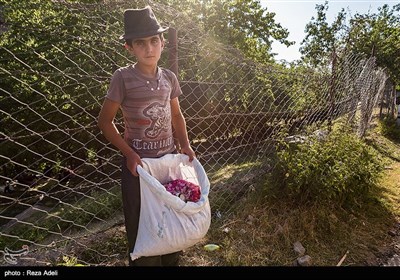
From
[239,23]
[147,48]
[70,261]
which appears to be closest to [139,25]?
[147,48]

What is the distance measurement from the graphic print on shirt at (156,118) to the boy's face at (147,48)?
0.26 metres

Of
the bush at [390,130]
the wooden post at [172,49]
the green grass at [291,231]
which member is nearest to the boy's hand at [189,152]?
the wooden post at [172,49]

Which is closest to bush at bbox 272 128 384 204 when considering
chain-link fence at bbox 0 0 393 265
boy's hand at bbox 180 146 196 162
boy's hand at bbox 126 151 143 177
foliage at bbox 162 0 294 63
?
chain-link fence at bbox 0 0 393 265

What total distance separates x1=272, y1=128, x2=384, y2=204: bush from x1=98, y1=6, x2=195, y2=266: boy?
65.5 inches

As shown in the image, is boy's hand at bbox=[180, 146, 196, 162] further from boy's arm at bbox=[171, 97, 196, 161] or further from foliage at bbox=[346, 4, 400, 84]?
foliage at bbox=[346, 4, 400, 84]

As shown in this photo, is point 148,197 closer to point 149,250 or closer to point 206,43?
point 149,250

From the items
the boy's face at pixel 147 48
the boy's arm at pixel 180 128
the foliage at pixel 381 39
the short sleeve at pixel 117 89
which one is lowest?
A: the boy's arm at pixel 180 128

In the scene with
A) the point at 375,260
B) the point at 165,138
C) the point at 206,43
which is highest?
the point at 206,43

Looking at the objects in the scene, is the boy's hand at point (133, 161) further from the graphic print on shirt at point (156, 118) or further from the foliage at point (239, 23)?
the foliage at point (239, 23)

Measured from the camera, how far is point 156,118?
5.97 ft

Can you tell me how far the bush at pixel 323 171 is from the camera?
304 centimetres

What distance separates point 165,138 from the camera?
1911 mm
